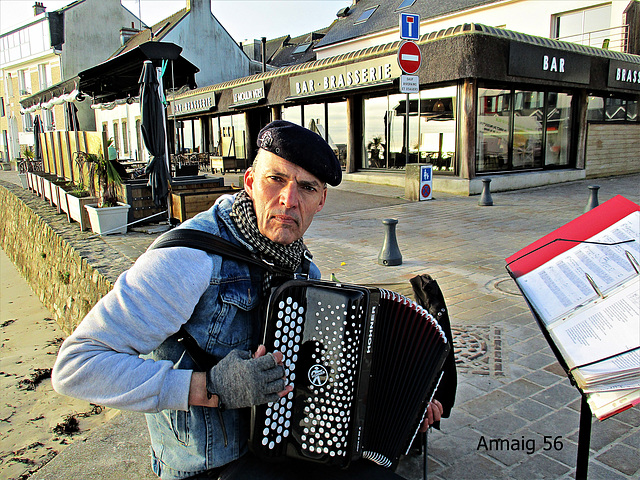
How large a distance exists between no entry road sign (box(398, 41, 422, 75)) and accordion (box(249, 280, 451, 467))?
8.50 m

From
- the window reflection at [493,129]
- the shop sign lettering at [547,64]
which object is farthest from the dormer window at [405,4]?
the window reflection at [493,129]

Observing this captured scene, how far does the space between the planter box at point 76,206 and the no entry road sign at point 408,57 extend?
6.32 metres

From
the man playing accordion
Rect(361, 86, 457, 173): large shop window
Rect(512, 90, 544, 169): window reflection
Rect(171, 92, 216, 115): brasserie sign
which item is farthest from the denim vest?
Rect(171, 92, 216, 115): brasserie sign

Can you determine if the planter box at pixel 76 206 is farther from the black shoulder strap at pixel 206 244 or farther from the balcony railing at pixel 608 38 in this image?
the balcony railing at pixel 608 38

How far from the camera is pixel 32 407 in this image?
5.58 metres

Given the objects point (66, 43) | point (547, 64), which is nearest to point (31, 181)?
point (547, 64)

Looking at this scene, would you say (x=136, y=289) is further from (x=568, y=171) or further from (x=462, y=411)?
(x=568, y=171)

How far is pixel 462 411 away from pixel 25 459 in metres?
4.02

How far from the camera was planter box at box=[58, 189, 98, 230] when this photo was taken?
845 cm

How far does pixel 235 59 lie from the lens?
102 feet

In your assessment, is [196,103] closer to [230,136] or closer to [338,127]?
[230,136]

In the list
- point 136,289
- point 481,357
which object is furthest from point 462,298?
point 136,289

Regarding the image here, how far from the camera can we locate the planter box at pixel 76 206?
8.45 meters

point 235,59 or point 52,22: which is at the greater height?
point 52,22
